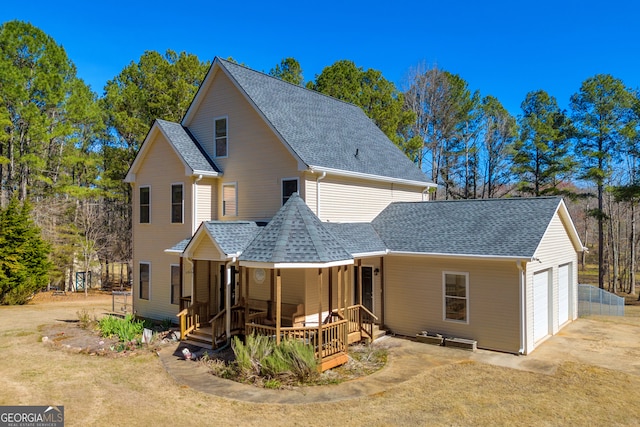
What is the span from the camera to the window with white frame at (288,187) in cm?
1487

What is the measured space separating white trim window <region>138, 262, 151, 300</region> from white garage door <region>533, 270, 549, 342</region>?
47.3ft

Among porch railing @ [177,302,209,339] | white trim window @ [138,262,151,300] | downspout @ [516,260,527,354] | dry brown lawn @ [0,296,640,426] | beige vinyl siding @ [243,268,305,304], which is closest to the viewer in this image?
dry brown lawn @ [0,296,640,426]

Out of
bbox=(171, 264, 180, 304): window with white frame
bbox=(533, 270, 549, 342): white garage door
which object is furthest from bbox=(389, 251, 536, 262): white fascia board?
bbox=(171, 264, 180, 304): window with white frame

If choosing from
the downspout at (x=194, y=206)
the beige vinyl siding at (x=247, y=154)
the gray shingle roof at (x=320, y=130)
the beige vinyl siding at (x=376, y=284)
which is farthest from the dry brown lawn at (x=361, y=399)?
the gray shingle roof at (x=320, y=130)

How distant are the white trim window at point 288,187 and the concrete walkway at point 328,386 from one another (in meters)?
6.00

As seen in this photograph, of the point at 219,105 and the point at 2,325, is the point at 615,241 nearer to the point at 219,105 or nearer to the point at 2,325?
the point at 219,105

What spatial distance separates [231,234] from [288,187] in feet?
9.20

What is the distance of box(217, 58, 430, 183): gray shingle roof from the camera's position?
15.7 m

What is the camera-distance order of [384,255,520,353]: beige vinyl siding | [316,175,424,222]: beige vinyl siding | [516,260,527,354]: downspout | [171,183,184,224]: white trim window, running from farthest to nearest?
[171,183,184,224]: white trim window, [316,175,424,222]: beige vinyl siding, [384,255,520,353]: beige vinyl siding, [516,260,527,354]: downspout

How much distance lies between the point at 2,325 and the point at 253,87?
44.3ft

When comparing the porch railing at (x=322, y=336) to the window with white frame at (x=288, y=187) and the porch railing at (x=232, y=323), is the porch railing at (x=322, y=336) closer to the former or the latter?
the porch railing at (x=232, y=323)

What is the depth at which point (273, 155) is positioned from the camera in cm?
1542

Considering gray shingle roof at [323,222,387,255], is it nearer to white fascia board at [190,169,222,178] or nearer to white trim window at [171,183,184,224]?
white fascia board at [190,169,222,178]

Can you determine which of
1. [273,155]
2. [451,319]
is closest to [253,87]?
[273,155]
